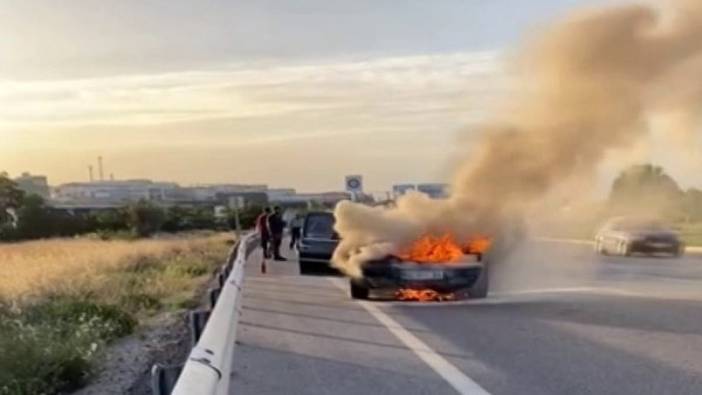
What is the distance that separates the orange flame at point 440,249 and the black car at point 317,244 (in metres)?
7.75

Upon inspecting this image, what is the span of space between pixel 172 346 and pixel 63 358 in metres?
2.30

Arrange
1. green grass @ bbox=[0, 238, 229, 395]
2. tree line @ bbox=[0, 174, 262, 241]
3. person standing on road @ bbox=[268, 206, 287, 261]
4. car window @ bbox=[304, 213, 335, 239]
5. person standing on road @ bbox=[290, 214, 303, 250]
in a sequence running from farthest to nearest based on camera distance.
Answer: tree line @ bbox=[0, 174, 262, 241], person standing on road @ bbox=[290, 214, 303, 250], person standing on road @ bbox=[268, 206, 287, 261], car window @ bbox=[304, 213, 335, 239], green grass @ bbox=[0, 238, 229, 395]

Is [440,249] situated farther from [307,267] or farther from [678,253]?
[678,253]

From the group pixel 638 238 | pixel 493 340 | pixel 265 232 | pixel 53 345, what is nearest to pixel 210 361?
pixel 53 345

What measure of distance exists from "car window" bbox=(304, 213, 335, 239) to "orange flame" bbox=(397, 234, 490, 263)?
956cm

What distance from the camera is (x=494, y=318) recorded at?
46.2 feet

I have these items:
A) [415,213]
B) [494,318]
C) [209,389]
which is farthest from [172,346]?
[209,389]

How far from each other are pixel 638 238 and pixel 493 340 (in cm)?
2626

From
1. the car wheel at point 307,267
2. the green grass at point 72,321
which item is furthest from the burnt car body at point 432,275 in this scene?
the car wheel at point 307,267

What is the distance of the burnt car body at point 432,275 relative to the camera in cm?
1633

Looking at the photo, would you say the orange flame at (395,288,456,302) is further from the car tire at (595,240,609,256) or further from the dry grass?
the car tire at (595,240,609,256)

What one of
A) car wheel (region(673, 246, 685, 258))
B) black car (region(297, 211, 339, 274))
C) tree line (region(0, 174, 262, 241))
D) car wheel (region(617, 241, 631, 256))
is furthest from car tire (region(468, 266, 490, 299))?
tree line (region(0, 174, 262, 241))

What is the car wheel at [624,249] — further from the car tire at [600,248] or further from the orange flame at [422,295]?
the orange flame at [422,295]

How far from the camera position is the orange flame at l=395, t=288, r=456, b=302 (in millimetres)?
16641
